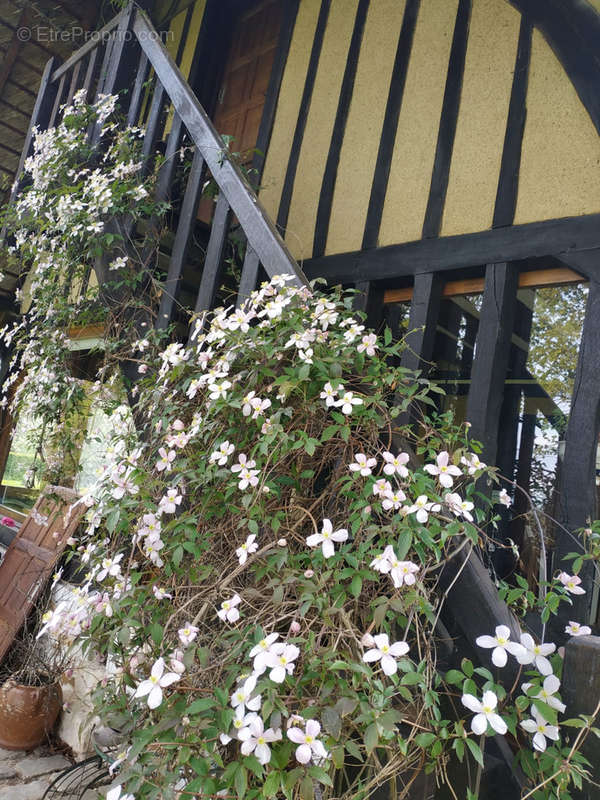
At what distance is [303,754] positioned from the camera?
0.96m

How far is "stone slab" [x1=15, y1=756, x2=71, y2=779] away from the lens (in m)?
2.30

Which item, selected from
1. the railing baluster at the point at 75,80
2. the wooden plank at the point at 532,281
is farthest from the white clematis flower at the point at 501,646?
the railing baluster at the point at 75,80

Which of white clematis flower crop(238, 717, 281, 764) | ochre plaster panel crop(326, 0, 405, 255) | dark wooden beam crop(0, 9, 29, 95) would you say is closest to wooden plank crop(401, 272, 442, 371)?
ochre plaster panel crop(326, 0, 405, 255)

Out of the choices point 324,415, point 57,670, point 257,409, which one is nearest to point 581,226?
point 324,415

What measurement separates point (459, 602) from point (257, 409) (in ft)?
2.20

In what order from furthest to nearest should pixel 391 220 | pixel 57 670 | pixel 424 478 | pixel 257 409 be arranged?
pixel 391 220 < pixel 57 670 < pixel 257 409 < pixel 424 478

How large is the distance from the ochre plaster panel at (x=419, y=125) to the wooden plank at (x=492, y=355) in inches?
20.3

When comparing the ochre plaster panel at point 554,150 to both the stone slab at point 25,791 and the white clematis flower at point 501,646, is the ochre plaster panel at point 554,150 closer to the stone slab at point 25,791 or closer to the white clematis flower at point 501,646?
the white clematis flower at point 501,646

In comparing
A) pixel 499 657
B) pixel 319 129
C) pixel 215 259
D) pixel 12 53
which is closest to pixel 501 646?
pixel 499 657

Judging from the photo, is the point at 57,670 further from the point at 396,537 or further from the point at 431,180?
the point at 431,180

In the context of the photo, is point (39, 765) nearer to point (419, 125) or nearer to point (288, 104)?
point (419, 125)

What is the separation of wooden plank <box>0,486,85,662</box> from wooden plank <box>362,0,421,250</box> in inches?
78.8

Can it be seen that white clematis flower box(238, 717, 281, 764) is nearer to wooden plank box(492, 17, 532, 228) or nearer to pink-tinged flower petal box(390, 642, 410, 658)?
pink-tinged flower petal box(390, 642, 410, 658)

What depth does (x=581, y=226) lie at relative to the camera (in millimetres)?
2232
